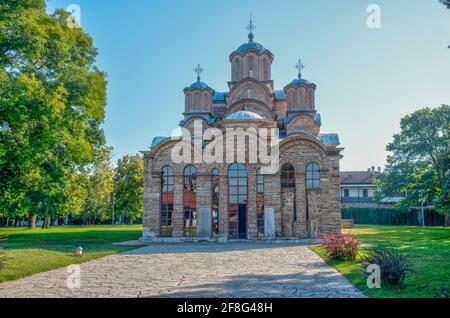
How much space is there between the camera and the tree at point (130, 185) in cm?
4562

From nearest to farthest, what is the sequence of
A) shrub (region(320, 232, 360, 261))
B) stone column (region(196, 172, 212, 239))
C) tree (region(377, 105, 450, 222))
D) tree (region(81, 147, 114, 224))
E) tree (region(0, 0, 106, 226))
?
shrub (region(320, 232, 360, 261))
tree (region(0, 0, 106, 226))
stone column (region(196, 172, 212, 239))
tree (region(377, 105, 450, 222))
tree (region(81, 147, 114, 224))

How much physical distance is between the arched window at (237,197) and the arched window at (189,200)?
2115 millimetres

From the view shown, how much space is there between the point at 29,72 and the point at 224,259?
11112 mm

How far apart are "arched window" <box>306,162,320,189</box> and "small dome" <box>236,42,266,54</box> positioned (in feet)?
40.7

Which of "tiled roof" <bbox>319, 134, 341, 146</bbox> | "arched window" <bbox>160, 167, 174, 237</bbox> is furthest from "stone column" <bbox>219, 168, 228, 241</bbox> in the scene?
"tiled roof" <bbox>319, 134, 341, 146</bbox>

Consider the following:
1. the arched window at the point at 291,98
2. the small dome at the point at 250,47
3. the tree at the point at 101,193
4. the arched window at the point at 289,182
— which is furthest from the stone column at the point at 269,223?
the tree at the point at 101,193

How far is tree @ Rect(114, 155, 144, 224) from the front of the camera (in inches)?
1796

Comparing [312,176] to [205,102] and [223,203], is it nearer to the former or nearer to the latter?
[223,203]

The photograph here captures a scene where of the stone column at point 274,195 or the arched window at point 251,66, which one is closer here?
the stone column at point 274,195

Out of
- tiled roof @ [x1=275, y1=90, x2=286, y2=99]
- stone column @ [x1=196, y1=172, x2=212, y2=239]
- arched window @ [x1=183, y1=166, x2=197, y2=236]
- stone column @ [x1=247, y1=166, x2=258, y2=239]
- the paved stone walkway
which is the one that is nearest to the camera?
the paved stone walkway

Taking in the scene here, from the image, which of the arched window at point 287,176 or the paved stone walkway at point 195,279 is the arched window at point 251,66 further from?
the paved stone walkway at point 195,279

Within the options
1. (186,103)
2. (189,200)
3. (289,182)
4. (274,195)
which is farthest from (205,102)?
(274,195)

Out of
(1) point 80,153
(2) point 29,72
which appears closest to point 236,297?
(1) point 80,153

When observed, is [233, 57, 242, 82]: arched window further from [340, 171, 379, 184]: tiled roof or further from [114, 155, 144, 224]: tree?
[340, 171, 379, 184]: tiled roof
